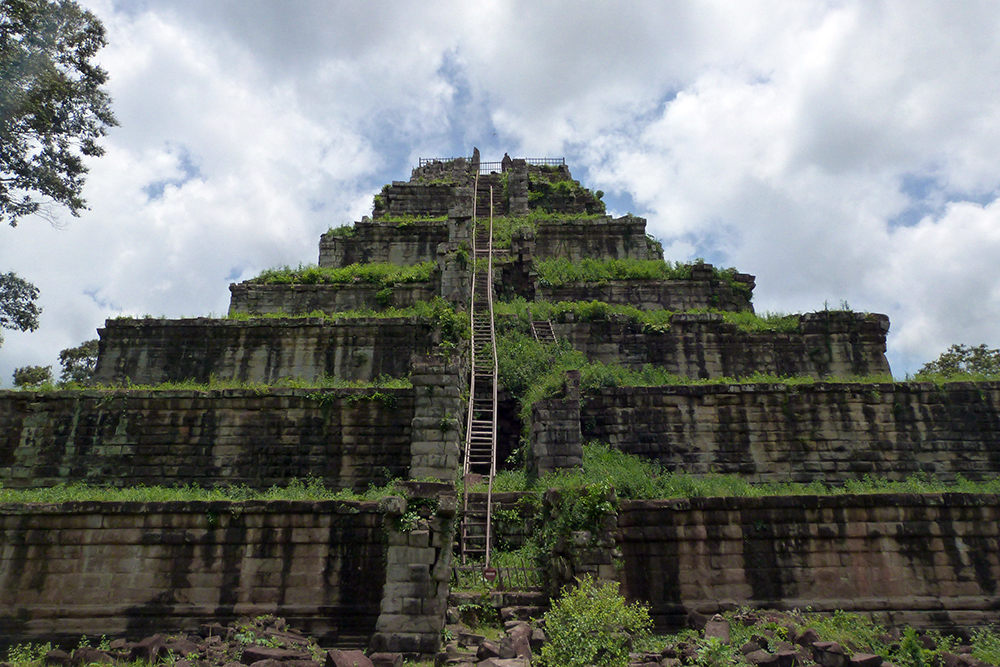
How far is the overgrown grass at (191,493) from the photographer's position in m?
8.99

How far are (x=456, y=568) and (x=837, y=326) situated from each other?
12505 millimetres

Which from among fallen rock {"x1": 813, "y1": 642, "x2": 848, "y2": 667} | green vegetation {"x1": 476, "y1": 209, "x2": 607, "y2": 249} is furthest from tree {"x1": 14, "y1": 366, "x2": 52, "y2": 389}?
fallen rock {"x1": 813, "y1": 642, "x2": 848, "y2": 667}

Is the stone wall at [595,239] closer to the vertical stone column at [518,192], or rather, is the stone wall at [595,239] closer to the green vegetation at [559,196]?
the vertical stone column at [518,192]

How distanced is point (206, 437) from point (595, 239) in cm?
1411

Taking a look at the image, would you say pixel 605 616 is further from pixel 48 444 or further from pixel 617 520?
pixel 48 444

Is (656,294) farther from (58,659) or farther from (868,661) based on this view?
(58,659)

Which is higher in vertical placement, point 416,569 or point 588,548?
point 588,548

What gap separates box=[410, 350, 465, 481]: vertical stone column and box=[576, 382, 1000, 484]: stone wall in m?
2.92

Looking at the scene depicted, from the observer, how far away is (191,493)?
10352 mm

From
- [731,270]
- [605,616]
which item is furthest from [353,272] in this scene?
[605,616]

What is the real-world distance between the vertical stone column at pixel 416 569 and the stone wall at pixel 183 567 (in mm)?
749

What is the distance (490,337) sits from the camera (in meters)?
14.6

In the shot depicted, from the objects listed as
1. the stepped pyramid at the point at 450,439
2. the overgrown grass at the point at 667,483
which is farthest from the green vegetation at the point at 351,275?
the overgrown grass at the point at 667,483

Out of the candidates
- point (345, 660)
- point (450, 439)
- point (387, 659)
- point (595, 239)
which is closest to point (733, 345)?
point (595, 239)
